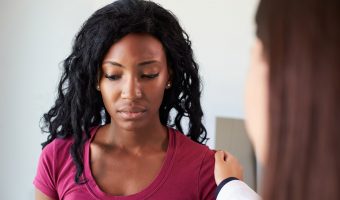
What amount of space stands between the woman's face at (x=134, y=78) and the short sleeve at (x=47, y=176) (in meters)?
0.18

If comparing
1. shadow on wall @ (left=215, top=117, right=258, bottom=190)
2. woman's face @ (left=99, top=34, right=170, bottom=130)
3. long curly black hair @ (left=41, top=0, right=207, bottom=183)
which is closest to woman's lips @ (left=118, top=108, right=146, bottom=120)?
woman's face @ (left=99, top=34, right=170, bottom=130)

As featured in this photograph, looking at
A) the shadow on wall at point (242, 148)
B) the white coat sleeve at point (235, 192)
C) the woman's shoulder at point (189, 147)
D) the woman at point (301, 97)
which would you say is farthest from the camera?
the shadow on wall at point (242, 148)

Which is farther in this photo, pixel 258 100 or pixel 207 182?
pixel 207 182

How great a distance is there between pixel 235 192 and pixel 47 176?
0.43m

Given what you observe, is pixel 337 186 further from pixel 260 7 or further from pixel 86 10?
pixel 86 10

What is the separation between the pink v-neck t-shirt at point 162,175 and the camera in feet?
3.11

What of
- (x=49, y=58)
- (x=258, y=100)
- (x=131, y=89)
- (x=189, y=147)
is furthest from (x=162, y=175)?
(x=49, y=58)

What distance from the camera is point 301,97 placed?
1.44 feet

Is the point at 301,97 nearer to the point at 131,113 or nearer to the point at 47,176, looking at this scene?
the point at 131,113

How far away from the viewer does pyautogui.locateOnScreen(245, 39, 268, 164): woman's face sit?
48 cm

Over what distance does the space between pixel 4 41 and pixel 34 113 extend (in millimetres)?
264

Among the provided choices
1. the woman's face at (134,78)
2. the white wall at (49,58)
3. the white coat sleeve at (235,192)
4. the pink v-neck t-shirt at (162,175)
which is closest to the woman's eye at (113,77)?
the woman's face at (134,78)

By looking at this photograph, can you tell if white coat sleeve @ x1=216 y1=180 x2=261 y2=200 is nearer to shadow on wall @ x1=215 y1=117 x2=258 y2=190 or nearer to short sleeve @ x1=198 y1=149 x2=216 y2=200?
short sleeve @ x1=198 y1=149 x2=216 y2=200

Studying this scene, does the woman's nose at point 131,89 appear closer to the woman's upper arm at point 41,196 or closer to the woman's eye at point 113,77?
the woman's eye at point 113,77
